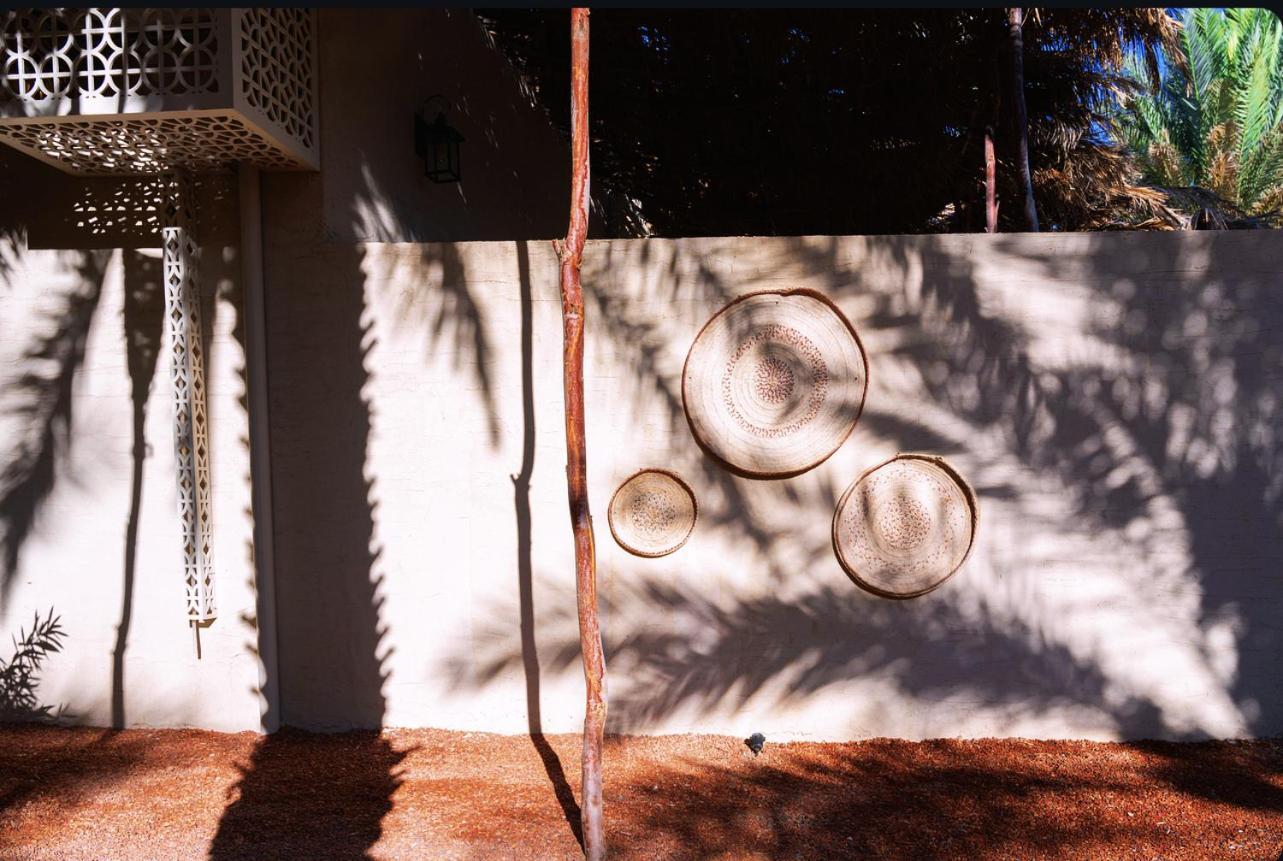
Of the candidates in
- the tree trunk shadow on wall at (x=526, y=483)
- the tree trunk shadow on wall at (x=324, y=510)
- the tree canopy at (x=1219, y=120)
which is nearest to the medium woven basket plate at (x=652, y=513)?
the tree trunk shadow on wall at (x=526, y=483)

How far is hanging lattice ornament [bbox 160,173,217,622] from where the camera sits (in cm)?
447

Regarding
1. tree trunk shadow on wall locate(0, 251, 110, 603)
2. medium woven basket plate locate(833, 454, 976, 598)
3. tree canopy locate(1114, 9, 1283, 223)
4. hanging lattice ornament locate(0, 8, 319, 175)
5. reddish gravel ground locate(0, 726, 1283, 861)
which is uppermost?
tree canopy locate(1114, 9, 1283, 223)

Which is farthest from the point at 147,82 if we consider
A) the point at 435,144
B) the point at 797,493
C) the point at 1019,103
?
the point at 1019,103

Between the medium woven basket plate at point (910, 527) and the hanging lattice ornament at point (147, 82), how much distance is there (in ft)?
9.81

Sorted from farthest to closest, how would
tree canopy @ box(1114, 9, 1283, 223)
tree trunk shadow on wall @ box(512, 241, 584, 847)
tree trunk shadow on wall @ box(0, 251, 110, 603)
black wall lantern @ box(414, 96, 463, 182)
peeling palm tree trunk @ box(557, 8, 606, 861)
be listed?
tree canopy @ box(1114, 9, 1283, 223) < black wall lantern @ box(414, 96, 463, 182) < tree trunk shadow on wall @ box(0, 251, 110, 603) < tree trunk shadow on wall @ box(512, 241, 584, 847) < peeling palm tree trunk @ box(557, 8, 606, 861)

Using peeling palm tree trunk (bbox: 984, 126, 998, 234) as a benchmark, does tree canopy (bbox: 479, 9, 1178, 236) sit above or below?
above

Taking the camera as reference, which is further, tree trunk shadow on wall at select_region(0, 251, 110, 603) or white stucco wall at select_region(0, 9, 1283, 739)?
tree trunk shadow on wall at select_region(0, 251, 110, 603)

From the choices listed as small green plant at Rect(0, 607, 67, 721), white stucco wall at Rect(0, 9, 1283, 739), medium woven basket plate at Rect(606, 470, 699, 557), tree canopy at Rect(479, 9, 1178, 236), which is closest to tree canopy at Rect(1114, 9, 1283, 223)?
tree canopy at Rect(479, 9, 1178, 236)

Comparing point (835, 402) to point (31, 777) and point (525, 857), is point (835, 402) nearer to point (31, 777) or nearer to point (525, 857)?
point (525, 857)

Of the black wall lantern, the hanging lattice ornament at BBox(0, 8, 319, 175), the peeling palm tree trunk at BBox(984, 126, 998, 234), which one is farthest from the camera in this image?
the peeling palm tree trunk at BBox(984, 126, 998, 234)

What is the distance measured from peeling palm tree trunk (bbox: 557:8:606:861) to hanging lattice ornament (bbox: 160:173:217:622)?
6.71 ft

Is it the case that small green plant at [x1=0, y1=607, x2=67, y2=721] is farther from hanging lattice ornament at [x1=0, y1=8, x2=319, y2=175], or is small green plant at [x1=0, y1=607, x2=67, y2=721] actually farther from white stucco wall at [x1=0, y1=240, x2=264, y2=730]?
hanging lattice ornament at [x1=0, y1=8, x2=319, y2=175]

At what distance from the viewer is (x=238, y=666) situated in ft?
15.4

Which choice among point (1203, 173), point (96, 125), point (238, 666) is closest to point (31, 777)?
point (238, 666)
